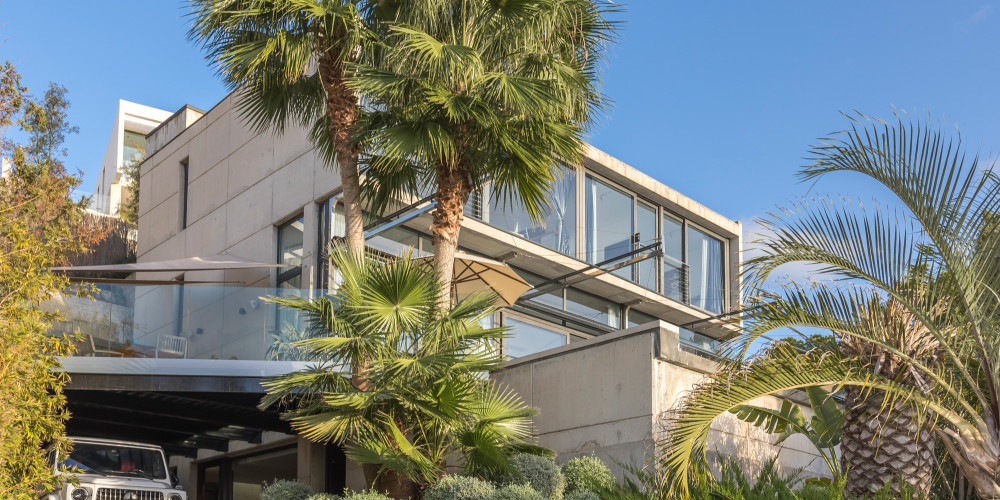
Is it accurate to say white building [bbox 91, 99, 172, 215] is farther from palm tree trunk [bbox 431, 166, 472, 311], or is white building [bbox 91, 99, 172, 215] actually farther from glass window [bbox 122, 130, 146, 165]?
palm tree trunk [bbox 431, 166, 472, 311]

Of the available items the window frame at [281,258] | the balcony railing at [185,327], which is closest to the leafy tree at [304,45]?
the balcony railing at [185,327]

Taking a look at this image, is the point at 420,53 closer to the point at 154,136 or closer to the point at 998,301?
the point at 998,301

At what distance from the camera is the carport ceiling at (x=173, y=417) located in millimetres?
15008

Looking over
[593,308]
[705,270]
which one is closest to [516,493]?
[593,308]

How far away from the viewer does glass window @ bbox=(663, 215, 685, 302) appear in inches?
902

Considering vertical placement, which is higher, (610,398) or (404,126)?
(404,126)

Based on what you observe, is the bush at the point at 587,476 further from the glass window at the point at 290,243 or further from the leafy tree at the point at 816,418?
the glass window at the point at 290,243

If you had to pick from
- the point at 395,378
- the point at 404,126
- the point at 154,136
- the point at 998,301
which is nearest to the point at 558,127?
the point at 404,126

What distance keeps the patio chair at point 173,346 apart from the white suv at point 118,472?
166cm

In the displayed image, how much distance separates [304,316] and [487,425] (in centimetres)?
384

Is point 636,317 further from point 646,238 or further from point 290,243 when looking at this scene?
point 290,243

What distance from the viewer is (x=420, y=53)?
1164cm

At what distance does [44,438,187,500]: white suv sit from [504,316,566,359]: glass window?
21.4ft

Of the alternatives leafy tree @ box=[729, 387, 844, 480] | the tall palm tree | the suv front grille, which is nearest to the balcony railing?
the suv front grille
